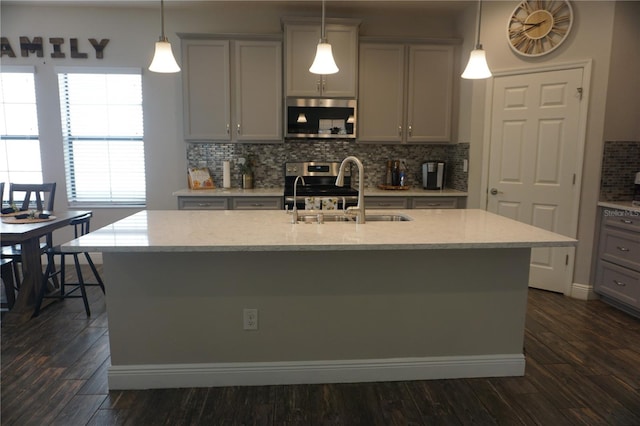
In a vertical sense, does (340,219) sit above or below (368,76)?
below

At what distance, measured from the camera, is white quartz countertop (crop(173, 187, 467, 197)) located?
13.7ft

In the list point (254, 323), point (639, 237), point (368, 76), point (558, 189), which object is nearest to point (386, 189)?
point (368, 76)

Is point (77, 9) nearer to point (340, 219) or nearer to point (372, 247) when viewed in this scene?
point (340, 219)

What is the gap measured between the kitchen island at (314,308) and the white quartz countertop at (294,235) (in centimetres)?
2

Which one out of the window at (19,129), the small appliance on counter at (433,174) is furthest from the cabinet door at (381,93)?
the window at (19,129)

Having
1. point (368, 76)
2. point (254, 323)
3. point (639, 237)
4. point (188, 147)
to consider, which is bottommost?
point (254, 323)

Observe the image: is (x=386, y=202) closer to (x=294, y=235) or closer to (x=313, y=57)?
(x=313, y=57)

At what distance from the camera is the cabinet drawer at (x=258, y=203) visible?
13.8 ft

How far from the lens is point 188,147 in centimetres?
468

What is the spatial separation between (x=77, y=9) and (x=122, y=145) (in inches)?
56.7

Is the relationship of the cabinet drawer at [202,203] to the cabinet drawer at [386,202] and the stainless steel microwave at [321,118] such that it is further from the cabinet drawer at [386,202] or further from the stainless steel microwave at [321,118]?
the cabinet drawer at [386,202]

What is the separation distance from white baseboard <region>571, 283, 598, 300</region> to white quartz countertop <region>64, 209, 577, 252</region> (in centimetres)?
169

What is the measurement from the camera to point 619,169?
3562 millimetres

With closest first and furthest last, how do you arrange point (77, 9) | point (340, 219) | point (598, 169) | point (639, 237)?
point (340, 219) < point (639, 237) < point (598, 169) < point (77, 9)
